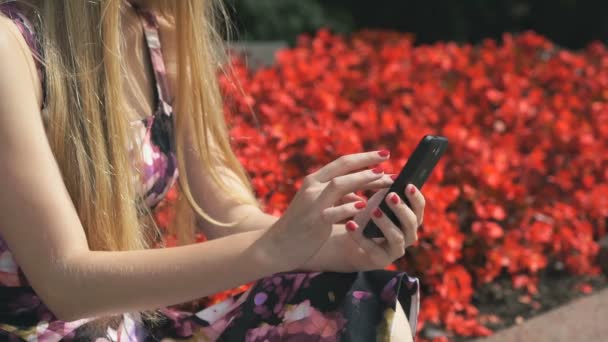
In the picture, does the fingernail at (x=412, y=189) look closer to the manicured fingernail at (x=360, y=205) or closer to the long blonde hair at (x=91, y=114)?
the manicured fingernail at (x=360, y=205)

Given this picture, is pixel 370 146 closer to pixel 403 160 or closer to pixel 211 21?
pixel 403 160

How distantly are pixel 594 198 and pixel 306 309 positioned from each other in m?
1.91

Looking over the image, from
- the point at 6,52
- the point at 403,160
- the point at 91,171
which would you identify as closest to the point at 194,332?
the point at 91,171

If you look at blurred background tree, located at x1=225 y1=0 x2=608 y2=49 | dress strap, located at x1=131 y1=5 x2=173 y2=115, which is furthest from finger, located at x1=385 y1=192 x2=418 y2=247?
blurred background tree, located at x1=225 y1=0 x2=608 y2=49

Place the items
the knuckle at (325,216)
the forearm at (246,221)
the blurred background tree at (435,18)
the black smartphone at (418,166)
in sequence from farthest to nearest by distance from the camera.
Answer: the blurred background tree at (435,18) < the forearm at (246,221) < the black smartphone at (418,166) < the knuckle at (325,216)

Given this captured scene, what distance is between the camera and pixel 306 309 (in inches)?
65.8

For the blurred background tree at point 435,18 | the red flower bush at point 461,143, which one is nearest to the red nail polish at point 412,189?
the red flower bush at point 461,143

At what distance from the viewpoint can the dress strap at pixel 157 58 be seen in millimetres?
1964

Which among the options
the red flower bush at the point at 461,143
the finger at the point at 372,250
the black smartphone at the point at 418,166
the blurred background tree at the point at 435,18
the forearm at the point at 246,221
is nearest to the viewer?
the black smartphone at the point at 418,166

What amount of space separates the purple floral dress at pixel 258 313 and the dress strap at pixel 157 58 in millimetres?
127

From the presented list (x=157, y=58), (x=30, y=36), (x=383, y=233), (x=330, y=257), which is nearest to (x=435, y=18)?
(x=157, y=58)

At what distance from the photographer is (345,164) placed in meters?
1.55

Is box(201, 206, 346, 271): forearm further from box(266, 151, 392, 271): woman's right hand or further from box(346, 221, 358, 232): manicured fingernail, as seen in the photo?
box(266, 151, 392, 271): woman's right hand

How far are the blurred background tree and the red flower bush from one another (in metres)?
2.04
